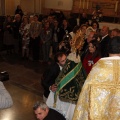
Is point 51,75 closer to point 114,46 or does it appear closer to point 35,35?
point 114,46

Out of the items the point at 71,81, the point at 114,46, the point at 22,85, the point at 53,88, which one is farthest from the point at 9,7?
the point at 114,46

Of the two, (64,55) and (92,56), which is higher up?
(64,55)

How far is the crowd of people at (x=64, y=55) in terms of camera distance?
3.22m

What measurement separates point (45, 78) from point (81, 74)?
3.16 ft

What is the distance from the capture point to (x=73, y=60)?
10.9ft

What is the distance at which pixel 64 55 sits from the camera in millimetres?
4098

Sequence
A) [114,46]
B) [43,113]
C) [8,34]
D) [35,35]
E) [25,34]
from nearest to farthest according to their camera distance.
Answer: [114,46]
[43,113]
[35,35]
[25,34]
[8,34]

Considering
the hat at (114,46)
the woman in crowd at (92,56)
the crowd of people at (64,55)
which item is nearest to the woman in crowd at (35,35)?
the crowd of people at (64,55)

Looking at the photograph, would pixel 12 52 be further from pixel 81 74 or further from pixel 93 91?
pixel 93 91

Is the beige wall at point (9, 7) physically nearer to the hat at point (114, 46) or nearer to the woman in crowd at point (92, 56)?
the woman in crowd at point (92, 56)

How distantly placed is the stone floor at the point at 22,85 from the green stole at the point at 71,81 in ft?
5.42

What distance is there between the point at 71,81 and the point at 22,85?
3167 millimetres

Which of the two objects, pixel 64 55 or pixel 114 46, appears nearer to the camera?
pixel 114 46

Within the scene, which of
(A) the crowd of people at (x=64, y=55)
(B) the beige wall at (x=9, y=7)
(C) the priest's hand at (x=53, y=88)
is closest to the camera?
(A) the crowd of people at (x=64, y=55)
